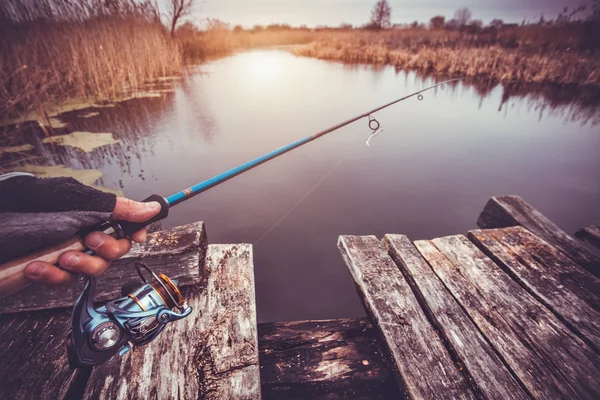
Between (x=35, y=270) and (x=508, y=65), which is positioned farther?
(x=508, y=65)

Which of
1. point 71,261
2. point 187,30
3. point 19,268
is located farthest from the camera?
point 187,30

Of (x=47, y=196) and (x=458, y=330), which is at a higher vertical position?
(x=47, y=196)

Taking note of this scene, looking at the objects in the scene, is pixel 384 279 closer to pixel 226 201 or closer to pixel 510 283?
pixel 510 283

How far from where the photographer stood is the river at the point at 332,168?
149 inches

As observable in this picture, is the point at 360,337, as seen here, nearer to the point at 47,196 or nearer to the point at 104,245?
the point at 104,245

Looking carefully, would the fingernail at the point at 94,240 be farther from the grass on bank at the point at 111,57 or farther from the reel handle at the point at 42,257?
the grass on bank at the point at 111,57

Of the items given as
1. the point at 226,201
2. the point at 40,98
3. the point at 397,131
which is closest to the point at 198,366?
the point at 226,201

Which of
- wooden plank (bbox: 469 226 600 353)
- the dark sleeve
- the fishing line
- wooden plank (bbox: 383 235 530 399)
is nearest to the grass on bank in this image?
the fishing line

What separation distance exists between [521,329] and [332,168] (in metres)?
4.16

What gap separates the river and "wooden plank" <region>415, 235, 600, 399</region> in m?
1.37

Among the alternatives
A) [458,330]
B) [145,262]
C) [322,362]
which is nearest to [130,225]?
[145,262]

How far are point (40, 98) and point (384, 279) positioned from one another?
9139 millimetres

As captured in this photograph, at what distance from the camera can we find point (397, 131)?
24.3 feet

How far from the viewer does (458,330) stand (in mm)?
1734
